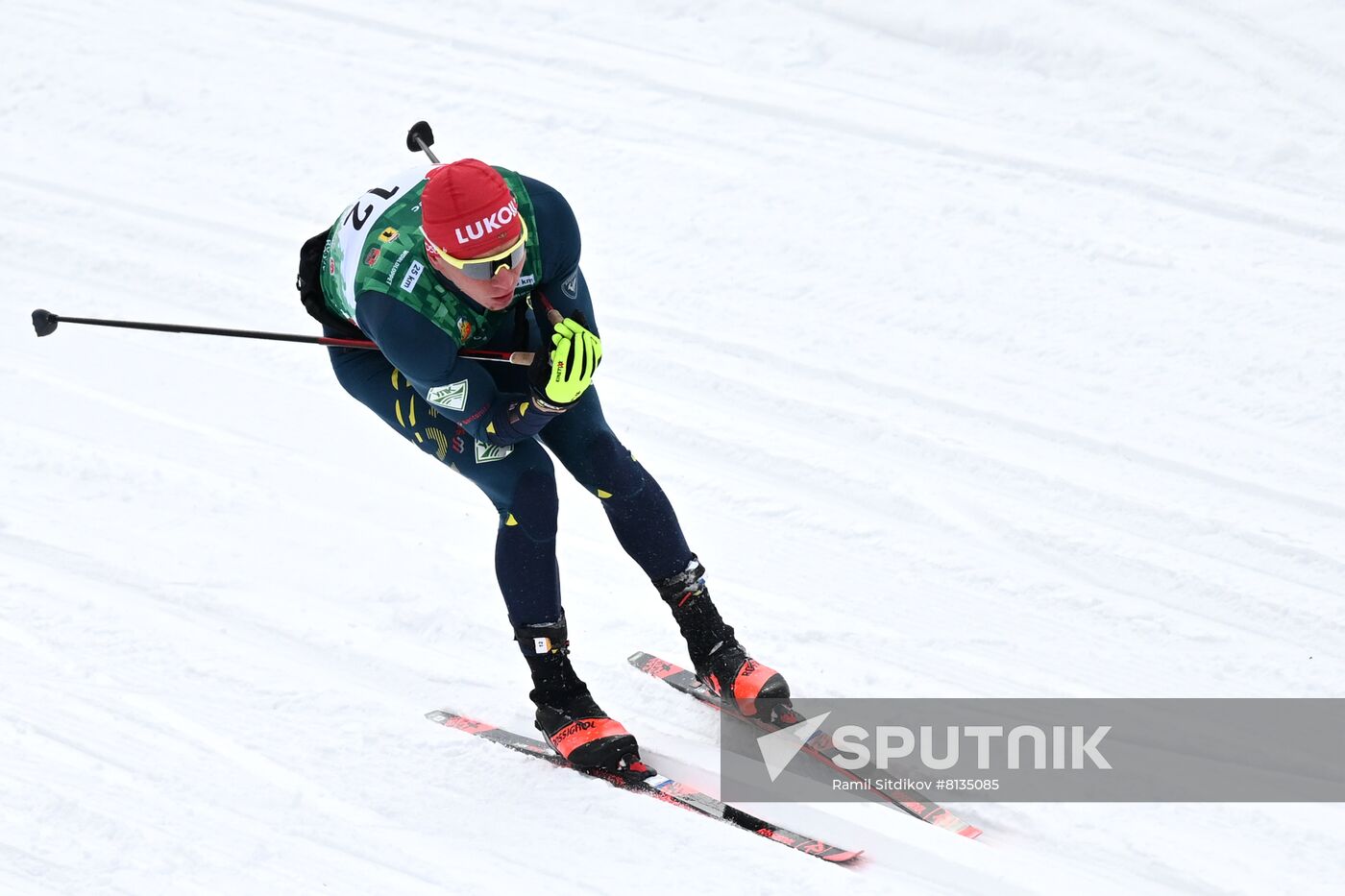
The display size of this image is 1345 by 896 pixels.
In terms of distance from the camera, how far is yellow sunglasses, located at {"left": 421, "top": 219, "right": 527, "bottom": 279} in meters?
3.65

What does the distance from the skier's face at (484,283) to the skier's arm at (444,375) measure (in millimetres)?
131

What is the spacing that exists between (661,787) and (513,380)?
1.25 metres

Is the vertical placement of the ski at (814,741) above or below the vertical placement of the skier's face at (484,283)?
below

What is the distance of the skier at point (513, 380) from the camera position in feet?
12.1

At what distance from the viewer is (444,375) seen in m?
3.71

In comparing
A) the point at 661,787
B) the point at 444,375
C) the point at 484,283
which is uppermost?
the point at 484,283

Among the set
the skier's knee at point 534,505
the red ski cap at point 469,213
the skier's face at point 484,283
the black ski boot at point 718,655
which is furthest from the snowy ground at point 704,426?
the red ski cap at point 469,213

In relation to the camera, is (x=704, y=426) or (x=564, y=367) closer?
(x=564, y=367)
